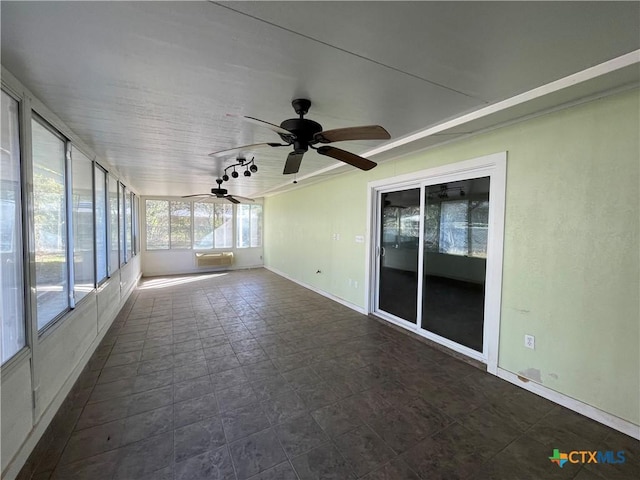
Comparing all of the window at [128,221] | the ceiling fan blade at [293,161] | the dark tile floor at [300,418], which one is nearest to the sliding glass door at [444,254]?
the dark tile floor at [300,418]

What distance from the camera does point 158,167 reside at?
4258 mm

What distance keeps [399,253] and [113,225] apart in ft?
15.1

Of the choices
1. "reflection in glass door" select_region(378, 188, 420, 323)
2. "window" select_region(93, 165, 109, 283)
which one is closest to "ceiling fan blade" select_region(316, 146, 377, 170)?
"reflection in glass door" select_region(378, 188, 420, 323)

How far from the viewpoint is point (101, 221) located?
3.72 metres

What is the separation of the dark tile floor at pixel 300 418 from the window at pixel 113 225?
1374 mm

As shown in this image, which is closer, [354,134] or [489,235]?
[354,134]

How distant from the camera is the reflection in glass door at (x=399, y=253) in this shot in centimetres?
366

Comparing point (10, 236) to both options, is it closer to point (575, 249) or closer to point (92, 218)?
point (92, 218)

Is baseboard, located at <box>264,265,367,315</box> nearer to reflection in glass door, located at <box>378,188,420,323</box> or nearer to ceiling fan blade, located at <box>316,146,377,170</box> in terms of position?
reflection in glass door, located at <box>378,188,420,323</box>

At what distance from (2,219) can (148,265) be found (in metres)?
6.85

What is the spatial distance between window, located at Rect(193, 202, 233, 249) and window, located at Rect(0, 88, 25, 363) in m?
6.72

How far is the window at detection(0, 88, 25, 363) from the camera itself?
1.57 meters

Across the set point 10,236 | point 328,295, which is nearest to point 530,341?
point 328,295

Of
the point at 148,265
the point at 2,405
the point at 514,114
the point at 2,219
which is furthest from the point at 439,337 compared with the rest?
the point at 148,265
